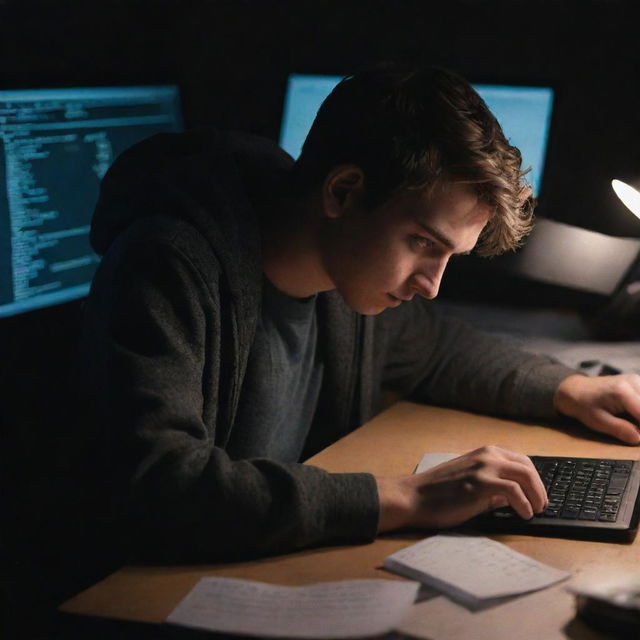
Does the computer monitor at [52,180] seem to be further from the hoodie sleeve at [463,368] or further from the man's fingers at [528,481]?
the man's fingers at [528,481]

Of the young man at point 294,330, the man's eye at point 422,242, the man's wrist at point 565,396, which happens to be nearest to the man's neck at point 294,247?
the young man at point 294,330

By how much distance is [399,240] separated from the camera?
1.20 m

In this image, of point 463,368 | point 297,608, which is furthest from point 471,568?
point 463,368

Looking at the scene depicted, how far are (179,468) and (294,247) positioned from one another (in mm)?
434

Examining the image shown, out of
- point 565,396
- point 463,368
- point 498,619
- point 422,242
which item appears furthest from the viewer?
point 463,368

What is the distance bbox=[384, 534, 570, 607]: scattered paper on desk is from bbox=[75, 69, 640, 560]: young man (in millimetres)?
42

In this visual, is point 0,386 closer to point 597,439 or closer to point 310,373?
point 310,373

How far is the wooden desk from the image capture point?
878 mm

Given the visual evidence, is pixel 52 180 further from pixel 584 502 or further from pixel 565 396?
pixel 584 502

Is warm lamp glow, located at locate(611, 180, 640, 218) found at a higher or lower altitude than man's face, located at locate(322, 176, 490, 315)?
higher

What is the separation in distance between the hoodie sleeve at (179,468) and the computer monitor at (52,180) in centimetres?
50

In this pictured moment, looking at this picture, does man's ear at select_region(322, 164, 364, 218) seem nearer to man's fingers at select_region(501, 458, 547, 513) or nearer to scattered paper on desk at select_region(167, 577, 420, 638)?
man's fingers at select_region(501, 458, 547, 513)

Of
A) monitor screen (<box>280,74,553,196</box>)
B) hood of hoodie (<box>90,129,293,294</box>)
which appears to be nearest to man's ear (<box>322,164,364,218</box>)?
hood of hoodie (<box>90,129,293,294</box>)

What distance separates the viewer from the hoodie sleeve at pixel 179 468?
982 millimetres
